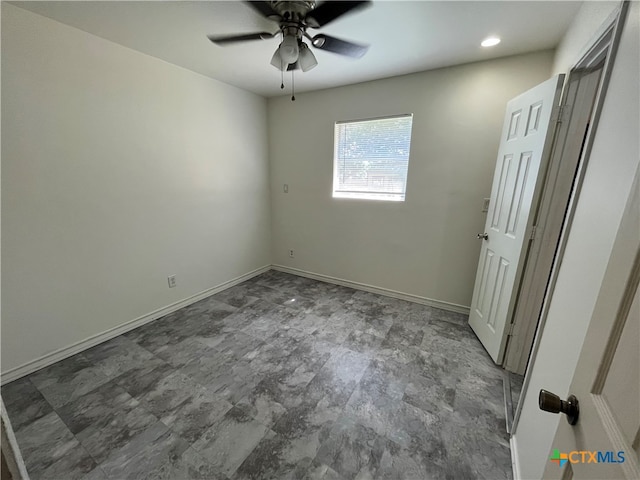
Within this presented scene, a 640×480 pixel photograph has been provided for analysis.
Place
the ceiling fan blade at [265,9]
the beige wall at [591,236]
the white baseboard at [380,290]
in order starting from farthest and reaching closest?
1. the white baseboard at [380,290]
2. the ceiling fan blade at [265,9]
3. the beige wall at [591,236]

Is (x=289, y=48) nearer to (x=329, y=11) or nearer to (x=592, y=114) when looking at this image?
(x=329, y=11)

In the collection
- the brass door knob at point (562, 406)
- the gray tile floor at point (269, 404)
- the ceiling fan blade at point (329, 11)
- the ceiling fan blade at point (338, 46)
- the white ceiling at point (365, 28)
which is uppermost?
the white ceiling at point (365, 28)

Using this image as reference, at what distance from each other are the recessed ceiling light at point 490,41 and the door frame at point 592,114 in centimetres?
71

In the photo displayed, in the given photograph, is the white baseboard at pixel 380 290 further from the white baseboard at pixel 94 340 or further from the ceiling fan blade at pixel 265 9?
the ceiling fan blade at pixel 265 9

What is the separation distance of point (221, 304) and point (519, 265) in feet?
9.50

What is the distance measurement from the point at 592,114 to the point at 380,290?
2.59 meters

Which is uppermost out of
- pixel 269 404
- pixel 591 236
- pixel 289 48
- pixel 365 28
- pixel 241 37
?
pixel 365 28

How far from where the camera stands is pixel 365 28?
5.92 ft

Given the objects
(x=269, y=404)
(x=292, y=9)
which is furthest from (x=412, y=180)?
(x=269, y=404)

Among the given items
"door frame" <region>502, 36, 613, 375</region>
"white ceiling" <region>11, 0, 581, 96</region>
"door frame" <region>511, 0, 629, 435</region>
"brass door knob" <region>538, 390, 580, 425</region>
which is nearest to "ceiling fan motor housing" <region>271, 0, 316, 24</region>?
"white ceiling" <region>11, 0, 581, 96</region>

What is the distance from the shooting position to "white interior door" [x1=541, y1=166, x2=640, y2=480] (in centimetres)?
41

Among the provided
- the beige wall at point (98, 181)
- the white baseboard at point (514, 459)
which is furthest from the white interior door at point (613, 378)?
the beige wall at point (98, 181)

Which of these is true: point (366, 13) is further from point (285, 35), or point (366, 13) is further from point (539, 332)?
point (539, 332)

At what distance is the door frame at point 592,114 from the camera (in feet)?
2.84
